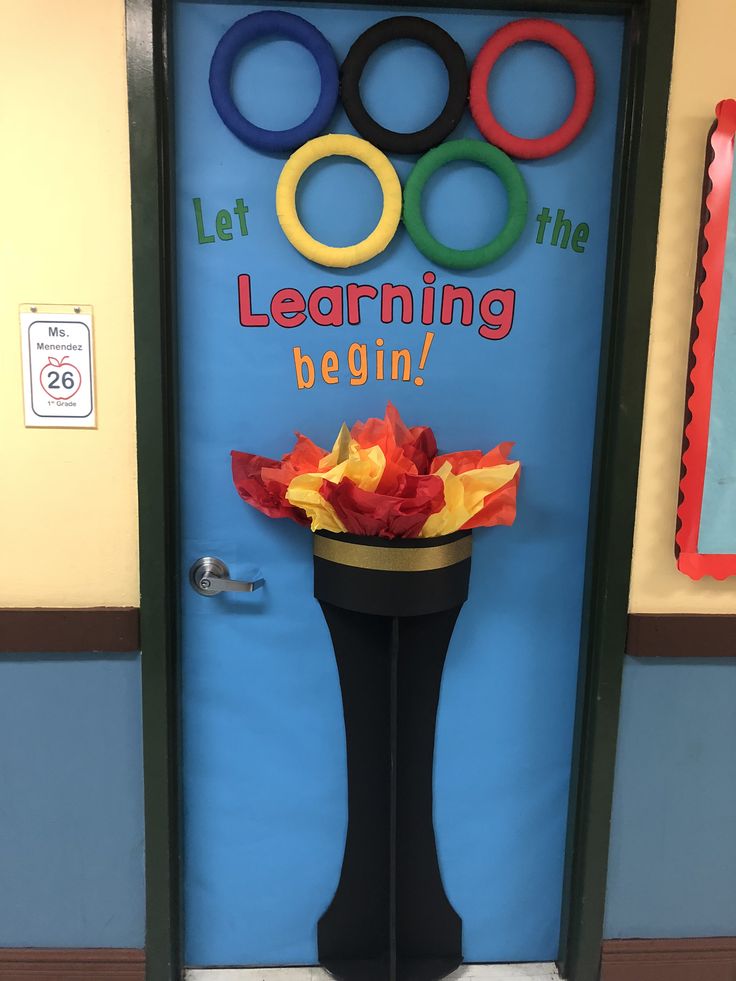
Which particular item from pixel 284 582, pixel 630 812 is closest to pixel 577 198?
pixel 284 582

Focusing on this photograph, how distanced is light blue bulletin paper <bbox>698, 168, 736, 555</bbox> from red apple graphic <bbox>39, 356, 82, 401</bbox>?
1.22 m

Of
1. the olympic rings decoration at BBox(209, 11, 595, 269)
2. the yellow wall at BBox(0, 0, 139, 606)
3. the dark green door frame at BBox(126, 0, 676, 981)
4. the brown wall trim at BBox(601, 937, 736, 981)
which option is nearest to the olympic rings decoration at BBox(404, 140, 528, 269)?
the olympic rings decoration at BBox(209, 11, 595, 269)

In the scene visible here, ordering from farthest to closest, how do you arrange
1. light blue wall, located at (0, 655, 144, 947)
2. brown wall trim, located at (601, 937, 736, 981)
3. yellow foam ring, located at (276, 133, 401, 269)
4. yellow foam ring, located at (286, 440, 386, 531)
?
brown wall trim, located at (601, 937, 736, 981) → light blue wall, located at (0, 655, 144, 947) → yellow foam ring, located at (276, 133, 401, 269) → yellow foam ring, located at (286, 440, 386, 531)

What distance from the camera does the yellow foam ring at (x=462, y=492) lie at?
48.8 inches

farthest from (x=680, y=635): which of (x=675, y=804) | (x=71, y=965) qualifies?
(x=71, y=965)

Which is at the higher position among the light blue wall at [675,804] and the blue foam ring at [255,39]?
the blue foam ring at [255,39]

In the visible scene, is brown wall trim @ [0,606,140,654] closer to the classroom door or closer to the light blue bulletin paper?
the classroom door

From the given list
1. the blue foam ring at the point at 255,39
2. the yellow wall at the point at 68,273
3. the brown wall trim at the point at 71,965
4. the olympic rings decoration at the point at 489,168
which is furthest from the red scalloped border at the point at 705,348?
the brown wall trim at the point at 71,965

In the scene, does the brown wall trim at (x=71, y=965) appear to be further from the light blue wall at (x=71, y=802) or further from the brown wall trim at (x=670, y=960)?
the brown wall trim at (x=670, y=960)

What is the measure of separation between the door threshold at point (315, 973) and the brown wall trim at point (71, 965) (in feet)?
0.47

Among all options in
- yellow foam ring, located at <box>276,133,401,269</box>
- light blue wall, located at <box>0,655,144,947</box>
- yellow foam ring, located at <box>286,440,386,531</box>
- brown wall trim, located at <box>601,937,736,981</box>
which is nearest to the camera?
yellow foam ring, located at <box>286,440,386,531</box>

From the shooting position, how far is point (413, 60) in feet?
4.40

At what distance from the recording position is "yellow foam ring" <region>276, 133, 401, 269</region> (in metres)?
1.33

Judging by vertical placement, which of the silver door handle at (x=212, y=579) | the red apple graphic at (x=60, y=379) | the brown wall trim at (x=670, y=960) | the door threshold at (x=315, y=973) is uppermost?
the red apple graphic at (x=60, y=379)
